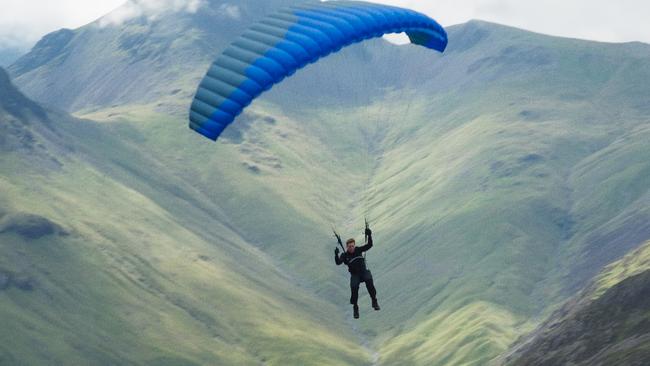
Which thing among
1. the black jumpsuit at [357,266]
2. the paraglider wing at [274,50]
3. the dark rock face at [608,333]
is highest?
the paraglider wing at [274,50]

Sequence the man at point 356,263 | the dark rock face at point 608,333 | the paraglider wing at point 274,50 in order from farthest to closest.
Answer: the dark rock face at point 608,333
the paraglider wing at point 274,50
the man at point 356,263

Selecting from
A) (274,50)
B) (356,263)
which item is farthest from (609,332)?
(356,263)

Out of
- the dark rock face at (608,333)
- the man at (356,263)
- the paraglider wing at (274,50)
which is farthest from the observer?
the dark rock face at (608,333)

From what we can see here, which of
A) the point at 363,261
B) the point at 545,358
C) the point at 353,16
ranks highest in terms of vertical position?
the point at 353,16

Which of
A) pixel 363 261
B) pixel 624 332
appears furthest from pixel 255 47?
pixel 624 332

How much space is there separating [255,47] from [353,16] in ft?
19.2

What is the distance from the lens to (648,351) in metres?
127

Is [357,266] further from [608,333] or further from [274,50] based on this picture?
[608,333]

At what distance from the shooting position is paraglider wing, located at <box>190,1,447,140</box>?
2210 inches

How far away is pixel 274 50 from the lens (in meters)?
57.3

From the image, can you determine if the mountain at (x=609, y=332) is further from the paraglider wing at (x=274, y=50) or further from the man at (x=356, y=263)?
the man at (x=356, y=263)

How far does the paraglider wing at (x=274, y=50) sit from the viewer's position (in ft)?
184

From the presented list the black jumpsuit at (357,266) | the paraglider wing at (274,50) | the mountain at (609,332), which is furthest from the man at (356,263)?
the mountain at (609,332)

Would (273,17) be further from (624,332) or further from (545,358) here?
(545,358)
